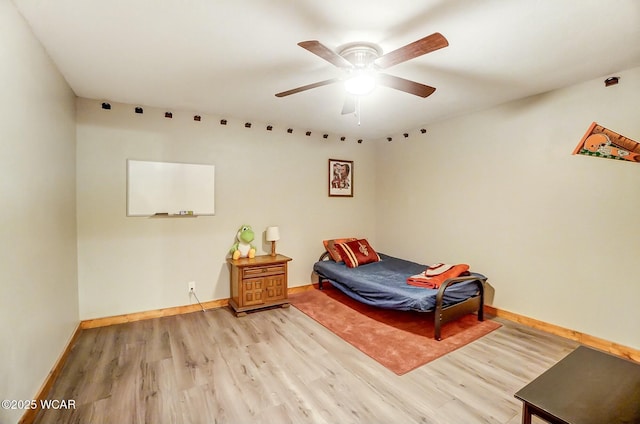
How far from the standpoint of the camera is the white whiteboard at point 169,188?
11.0ft

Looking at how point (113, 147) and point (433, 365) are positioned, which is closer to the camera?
point (433, 365)

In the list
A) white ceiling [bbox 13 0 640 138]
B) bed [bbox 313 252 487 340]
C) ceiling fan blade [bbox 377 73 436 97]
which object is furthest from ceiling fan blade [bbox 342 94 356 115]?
bed [bbox 313 252 487 340]

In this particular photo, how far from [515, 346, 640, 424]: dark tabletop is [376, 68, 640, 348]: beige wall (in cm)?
146

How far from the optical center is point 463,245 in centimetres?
385

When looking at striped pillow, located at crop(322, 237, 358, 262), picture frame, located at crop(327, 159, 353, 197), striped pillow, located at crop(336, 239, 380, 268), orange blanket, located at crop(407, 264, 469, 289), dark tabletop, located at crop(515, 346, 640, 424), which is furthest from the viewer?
picture frame, located at crop(327, 159, 353, 197)

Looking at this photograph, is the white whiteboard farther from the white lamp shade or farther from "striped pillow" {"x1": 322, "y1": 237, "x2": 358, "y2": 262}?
"striped pillow" {"x1": 322, "y1": 237, "x2": 358, "y2": 262}

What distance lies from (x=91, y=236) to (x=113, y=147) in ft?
3.29

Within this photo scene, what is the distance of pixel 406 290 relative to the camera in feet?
10.2

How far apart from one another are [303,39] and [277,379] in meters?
2.53

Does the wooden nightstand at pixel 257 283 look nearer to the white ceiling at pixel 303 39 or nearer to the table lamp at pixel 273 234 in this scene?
the table lamp at pixel 273 234

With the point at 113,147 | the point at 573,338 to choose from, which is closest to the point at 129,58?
the point at 113,147

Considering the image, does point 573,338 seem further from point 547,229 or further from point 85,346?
point 85,346

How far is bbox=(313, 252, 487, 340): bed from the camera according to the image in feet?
9.54

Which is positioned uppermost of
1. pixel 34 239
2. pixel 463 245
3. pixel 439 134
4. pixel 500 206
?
pixel 439 134
